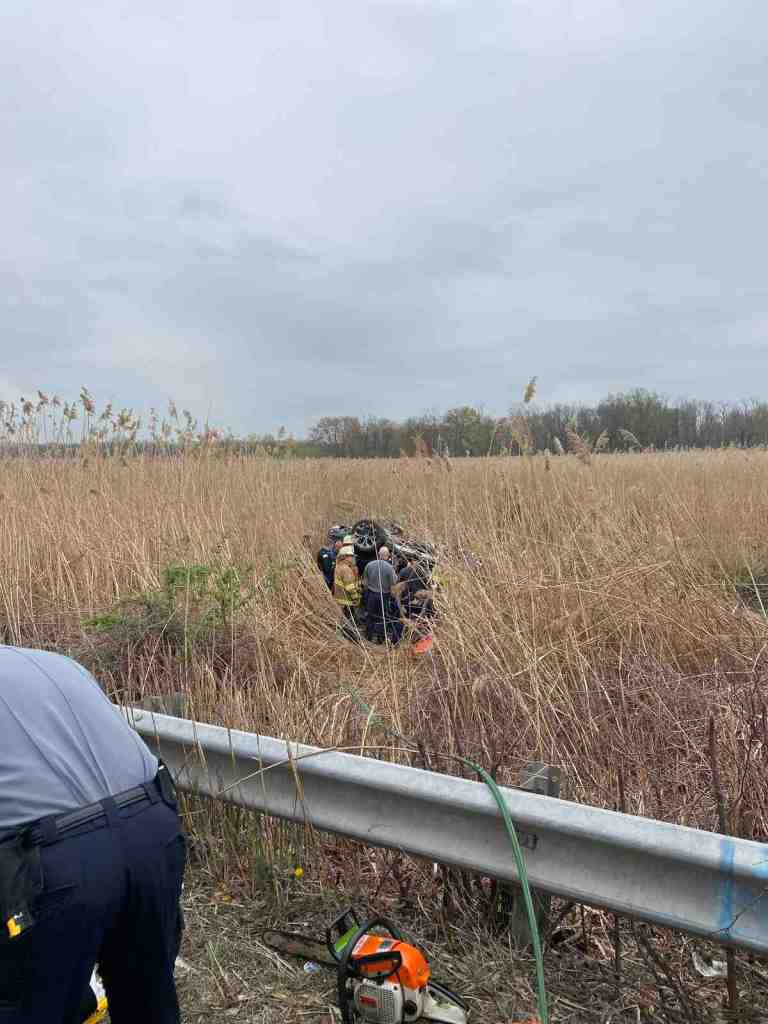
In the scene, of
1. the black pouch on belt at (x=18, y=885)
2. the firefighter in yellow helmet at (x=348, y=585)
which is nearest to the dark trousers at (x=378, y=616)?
the firefighter in yellow helmet at (x=348, y=585)

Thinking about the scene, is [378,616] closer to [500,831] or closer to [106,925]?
[500,831]

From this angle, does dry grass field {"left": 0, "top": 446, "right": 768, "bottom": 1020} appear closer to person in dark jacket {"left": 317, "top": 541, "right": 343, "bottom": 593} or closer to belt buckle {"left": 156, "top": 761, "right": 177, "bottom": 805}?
person in dark jacket {"left": 317, "top": 541, "right": 343, "bottom": 593}

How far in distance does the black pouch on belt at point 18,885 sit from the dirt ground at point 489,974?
100cm

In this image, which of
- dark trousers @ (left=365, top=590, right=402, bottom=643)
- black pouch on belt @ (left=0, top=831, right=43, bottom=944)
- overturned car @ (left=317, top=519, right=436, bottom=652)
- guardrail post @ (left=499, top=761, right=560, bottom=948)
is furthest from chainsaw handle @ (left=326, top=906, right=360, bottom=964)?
dark trousers @ (left=365, top=590, right=402, bottom=643)

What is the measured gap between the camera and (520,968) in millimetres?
2865

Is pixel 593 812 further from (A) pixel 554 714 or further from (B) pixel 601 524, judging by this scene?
(B) pixel 601 524

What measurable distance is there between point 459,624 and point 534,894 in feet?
7.25

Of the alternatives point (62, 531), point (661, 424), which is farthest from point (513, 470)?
point (661, 424)

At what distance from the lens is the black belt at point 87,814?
2.04m

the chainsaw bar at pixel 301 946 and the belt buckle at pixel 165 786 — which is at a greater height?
the belt buckle at pixel 165 786

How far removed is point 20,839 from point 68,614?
456 centimetres

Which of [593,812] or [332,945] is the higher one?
[593,812]

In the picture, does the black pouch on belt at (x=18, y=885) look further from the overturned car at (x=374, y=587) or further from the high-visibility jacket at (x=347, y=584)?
the high-visibility jacket at (x=347, y=584)

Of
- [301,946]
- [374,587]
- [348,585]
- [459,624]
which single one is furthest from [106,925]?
[348,585]
